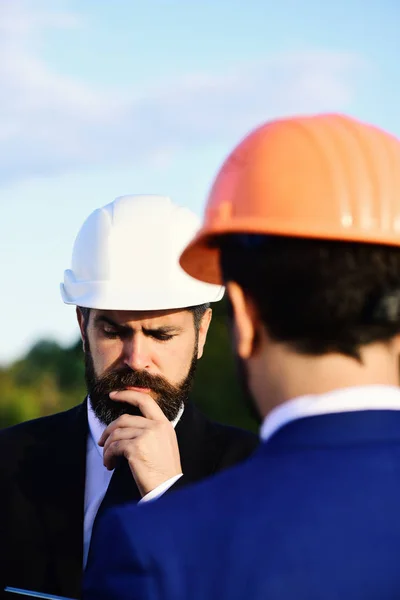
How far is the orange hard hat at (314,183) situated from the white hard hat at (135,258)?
7.73 ft

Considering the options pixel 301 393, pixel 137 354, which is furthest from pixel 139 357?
pixel 301 393

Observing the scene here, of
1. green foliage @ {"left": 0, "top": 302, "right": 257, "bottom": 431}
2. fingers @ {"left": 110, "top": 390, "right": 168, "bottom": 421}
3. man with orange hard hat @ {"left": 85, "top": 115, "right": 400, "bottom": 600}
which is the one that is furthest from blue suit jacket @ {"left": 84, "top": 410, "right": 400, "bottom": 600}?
green foliage @ {"left": 0, "top": 302, "right": 257, "bottom": 431}

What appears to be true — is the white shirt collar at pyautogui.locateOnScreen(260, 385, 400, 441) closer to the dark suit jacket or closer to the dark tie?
the dark suit jacket

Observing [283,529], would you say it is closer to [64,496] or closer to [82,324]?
[64,496]

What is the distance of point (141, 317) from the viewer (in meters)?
4.91

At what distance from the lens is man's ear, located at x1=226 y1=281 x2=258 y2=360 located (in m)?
2.31

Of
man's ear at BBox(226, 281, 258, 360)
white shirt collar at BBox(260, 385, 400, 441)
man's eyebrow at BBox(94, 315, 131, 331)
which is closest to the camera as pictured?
white shirt collar at BBox(260, 385, 400, 441)

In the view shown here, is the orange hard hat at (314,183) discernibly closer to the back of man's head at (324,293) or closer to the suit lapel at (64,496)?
the back of man's head at (324,293)

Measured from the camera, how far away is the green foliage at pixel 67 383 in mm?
59875

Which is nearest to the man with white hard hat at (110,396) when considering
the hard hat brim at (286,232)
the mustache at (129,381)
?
the mustache at (129,381)

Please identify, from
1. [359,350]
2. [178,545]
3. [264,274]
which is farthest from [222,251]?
[178,545]

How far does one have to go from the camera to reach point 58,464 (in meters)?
4.73

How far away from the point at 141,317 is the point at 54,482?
898 mm

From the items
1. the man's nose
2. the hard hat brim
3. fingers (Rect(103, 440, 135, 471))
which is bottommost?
fingers (Rect(103, 440, 135, 471))
